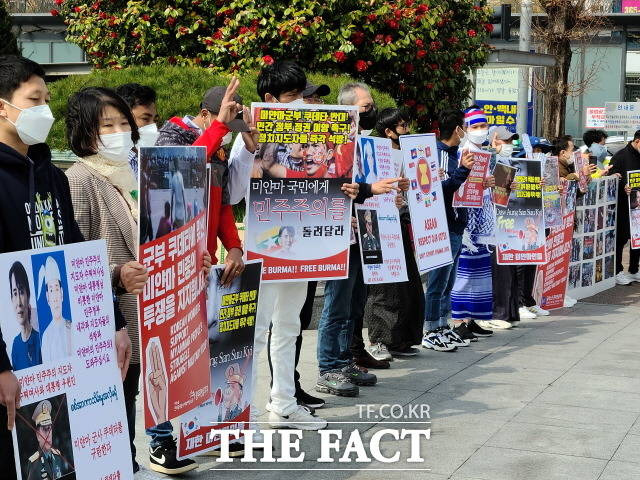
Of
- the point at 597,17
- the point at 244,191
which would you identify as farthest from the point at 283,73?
the point at 597,17

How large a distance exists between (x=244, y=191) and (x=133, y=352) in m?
1.32

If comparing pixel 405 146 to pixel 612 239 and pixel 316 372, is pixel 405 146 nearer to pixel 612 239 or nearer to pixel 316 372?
pixel 316 372

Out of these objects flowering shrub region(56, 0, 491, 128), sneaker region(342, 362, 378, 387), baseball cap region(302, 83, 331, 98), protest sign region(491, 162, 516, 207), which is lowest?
sneaker region(342, 362, 378, 387)

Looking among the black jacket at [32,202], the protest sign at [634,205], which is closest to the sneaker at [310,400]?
the black jacket at [32,202]

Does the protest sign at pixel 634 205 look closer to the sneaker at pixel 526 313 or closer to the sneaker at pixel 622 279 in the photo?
the sneaker at pixel 622 279

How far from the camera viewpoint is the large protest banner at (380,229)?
22.9ft

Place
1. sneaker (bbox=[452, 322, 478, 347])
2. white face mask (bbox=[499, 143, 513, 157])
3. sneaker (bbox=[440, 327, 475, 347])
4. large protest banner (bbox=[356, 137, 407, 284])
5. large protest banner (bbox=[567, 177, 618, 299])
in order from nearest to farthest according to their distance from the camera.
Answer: large protest banner (bbox=[356, 137, 407, 284])
sneaker (bbox=[440, 327, 475, 347])
sneaker (bbox=[452, 322, 478, 347])
white face mask (bbox=[499, 143, 513, 157])
large protest banner (bbox=[567, 177, 618, 299])

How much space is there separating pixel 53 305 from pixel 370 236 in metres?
3.71

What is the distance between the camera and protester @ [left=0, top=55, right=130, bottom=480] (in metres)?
3.56

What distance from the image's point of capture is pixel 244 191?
5648 mm

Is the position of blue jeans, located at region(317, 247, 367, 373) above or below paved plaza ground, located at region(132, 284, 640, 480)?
above

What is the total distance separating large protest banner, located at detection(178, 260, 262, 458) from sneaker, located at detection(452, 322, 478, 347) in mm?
3786

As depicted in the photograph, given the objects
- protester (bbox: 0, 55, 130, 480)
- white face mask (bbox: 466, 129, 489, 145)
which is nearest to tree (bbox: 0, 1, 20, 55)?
white face mask (bbox: 466, 129, 489, 145)

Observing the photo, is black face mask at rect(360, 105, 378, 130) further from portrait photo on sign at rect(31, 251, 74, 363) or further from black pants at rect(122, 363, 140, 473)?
portrait photo on sign at rect(31, 251, 74, 363)
